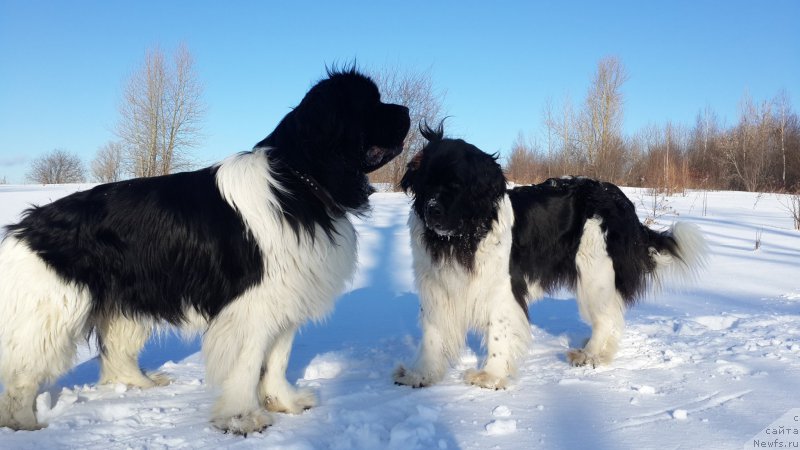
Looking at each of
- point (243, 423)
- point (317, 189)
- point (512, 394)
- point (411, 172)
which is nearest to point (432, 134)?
point (411, 172)

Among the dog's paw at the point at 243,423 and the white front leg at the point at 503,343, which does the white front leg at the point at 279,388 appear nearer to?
the dog's paw at the point at 243,423

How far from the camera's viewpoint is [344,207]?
331 centimetres

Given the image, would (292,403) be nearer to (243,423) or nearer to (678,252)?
(243,423)

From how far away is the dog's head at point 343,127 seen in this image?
318 cm

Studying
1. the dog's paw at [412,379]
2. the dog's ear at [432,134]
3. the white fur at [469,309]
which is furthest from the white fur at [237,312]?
the dog's ear at [432,134]

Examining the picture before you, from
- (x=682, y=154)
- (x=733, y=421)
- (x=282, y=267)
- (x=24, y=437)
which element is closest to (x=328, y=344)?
(x=282, y=267)

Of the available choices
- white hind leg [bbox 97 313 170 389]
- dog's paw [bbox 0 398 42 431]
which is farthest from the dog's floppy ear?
dog's paw [bbox 0 398 42 431]

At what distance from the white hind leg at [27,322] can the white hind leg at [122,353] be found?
0.60 m

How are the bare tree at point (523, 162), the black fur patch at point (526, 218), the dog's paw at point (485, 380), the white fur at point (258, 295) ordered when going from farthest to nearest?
the bare tree at point (523, 162)
the black fur patch at point (526, 218)
the dog's paw at point (485, 380)
the white fur at point (258, 295)

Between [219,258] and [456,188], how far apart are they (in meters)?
1.61

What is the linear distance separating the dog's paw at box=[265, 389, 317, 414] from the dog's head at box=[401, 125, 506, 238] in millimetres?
1373

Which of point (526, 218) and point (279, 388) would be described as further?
point (526, 218)

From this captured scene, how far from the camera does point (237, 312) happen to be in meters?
3.05

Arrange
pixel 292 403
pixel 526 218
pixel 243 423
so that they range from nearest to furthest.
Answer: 1. pixel 243 423
2. pixel 292 403
3. pixel 526 218
